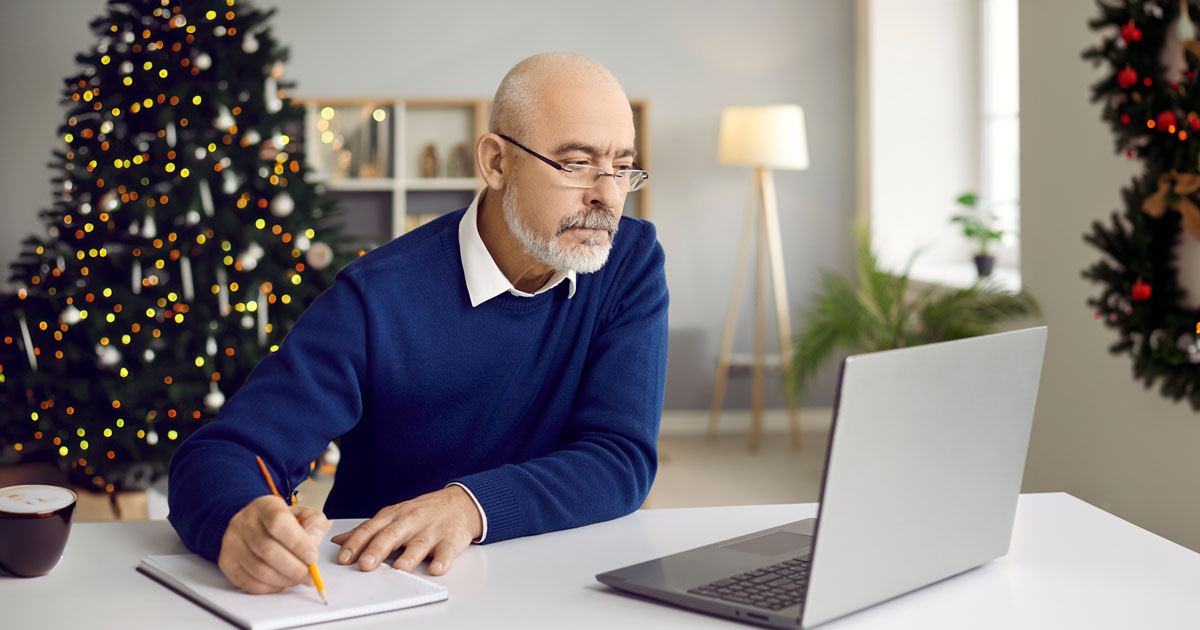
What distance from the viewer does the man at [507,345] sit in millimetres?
1362

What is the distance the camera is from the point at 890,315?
13.1ft

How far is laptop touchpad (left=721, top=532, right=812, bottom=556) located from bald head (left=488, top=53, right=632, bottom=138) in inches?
25.7

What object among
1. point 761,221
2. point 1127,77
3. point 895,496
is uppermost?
point 1127,77

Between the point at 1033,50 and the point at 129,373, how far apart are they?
116 inches

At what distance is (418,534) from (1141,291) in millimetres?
2202

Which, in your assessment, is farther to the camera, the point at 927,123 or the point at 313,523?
the point at 927,123

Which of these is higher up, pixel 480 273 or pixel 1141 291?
pixel 480 273

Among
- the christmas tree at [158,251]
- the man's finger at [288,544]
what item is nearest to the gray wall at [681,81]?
the christmas tree at [158,251]

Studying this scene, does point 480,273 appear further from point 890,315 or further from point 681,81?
point 681,81

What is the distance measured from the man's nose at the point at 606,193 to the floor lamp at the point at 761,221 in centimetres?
364

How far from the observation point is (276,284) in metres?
3.52

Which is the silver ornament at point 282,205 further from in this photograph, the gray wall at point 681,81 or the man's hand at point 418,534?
the man's hand at point 418,534

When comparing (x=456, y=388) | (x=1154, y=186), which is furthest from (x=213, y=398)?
(x=1154, y=186)

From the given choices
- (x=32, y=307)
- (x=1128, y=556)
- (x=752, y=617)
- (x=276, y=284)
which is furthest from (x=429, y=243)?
(x=32, y=307)
